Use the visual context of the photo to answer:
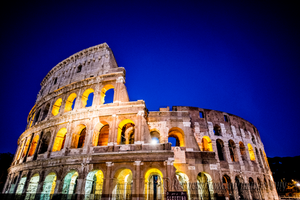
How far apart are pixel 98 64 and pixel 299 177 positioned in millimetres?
48592

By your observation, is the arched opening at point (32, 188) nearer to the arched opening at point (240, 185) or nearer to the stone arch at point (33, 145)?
the stone arch at point (33, 145)

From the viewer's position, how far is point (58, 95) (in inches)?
745

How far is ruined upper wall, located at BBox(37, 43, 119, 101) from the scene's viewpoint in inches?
711

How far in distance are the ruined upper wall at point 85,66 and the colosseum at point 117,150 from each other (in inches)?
4.8

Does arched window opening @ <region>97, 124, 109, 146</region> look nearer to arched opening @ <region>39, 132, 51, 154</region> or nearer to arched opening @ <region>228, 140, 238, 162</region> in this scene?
arched opening @ <region>39, 132, 51, 154</region>

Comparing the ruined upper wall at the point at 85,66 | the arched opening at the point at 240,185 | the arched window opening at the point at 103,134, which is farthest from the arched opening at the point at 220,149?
the ruined upper wall at the point at 85,66

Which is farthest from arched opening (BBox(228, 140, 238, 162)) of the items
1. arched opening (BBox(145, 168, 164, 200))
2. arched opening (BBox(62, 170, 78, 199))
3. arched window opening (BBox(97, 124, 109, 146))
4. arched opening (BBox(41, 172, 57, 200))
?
arched opening (BBox(41, 172, 57, 200))

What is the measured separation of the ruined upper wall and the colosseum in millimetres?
123

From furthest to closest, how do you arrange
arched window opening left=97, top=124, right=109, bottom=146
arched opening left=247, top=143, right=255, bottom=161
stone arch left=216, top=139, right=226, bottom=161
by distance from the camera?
arched opening left=247, top=143, right=255, bottom=161, stone arch left=216, top=139, right=226, bottom=161, arched window opening left=97, top=124, right=109, bottom=146

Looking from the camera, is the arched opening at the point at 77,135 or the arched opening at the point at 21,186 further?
the arched opening at the point at 21,186

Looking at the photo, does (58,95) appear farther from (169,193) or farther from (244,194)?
(244,194)

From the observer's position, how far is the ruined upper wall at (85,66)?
59.2 ft

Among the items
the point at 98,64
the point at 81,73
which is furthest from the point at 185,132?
the point at 81,73

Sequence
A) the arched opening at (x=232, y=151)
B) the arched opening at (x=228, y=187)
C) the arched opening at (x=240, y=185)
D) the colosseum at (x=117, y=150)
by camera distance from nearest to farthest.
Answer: the colosseum at (x=117, y=150) < the arched opening at (x=228, y=187) < the arched opening at (x=240, y=185) < the arched opening at (x=232, y=151)
